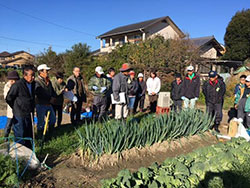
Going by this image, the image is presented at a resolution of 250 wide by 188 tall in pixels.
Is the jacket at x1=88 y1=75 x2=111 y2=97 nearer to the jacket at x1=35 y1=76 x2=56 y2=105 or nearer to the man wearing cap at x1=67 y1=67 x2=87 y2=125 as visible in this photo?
the man wearing cap at x1=67 y1=67 x2=87 y2=125

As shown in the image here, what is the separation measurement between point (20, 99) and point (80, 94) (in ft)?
6.64

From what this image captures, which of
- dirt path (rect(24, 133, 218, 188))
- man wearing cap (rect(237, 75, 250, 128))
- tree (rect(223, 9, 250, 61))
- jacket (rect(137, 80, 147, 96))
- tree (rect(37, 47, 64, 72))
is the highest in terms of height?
tree (rect(223, 9, 250, 61))

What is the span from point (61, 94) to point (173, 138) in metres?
2.85

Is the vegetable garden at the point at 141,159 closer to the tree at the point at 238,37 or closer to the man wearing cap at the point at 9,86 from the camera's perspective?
the man wearing cap at the point at 9,86

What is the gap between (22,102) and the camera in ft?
10.3

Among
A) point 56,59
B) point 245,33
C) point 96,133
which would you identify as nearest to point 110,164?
point 96,133

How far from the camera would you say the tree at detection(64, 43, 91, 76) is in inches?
699

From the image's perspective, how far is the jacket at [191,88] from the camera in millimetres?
5633

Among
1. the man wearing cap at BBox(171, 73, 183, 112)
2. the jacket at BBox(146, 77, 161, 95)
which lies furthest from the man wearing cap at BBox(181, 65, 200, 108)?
the jacket at BBox(146, 77, 161, 95)

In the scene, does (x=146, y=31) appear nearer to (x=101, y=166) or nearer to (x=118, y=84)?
(x=118, y=84)

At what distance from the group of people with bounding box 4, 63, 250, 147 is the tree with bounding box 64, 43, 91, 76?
11761 millimetres

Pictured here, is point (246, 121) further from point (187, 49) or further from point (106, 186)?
point (187, 49)

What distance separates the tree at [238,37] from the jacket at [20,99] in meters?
25.4

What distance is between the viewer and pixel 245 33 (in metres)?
23.3
